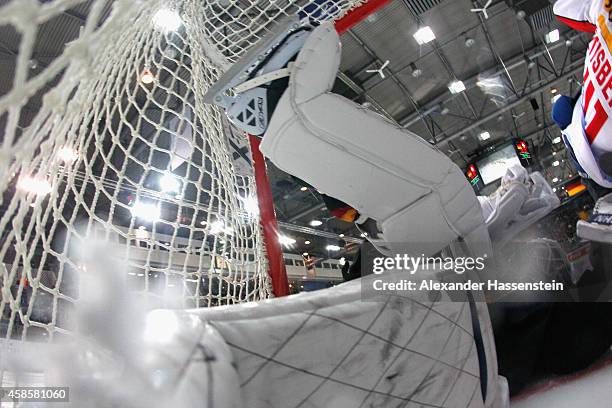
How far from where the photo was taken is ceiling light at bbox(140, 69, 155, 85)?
120cm

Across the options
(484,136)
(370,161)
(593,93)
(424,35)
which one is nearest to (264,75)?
(370,161)

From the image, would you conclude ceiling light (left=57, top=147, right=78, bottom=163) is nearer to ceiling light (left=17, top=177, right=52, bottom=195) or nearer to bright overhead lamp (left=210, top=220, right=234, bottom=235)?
ceiling light (left=17, top=177, right=52, bottom=195)

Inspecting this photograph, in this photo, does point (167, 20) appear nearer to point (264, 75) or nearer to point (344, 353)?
point (264, 75)

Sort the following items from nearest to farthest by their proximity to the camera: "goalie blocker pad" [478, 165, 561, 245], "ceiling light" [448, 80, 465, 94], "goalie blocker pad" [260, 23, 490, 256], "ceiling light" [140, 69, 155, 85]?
"goalie blocker pad" [260, 23, 490, 256] < "goalie blocker pad" [478, 165, 561, 245] < "ceiling light" [140, 69, 155, 85] < "ceiling light" [448, 80, 465, 94]

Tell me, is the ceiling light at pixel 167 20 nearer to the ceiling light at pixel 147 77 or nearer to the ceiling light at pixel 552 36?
the ceiling light at pixel 147 77

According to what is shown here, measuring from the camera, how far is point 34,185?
601mm

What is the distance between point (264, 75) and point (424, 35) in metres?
4.76

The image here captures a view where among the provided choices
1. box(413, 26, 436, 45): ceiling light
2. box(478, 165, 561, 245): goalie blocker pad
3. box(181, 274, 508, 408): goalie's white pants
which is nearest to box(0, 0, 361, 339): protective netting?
box(181, 274, 508, 408): goalie's white pants

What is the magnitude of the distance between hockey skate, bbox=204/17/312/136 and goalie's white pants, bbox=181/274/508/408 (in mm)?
515

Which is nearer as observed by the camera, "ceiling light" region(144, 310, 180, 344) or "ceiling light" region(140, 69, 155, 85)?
"ceiling light" region(144, 310, 180, 344)

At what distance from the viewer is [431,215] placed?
901mm

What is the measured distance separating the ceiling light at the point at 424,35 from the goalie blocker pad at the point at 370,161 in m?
4.59

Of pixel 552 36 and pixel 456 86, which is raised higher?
pixel 552 36

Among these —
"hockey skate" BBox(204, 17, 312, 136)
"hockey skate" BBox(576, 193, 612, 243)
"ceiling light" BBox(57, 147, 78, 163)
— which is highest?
"hockey skate" BBox(204, 17, 312, 136)
